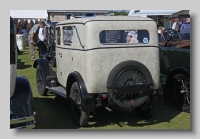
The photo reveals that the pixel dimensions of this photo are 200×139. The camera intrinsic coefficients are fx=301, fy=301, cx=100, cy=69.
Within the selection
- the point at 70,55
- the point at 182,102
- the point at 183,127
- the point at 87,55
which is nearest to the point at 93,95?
the point at 87,55

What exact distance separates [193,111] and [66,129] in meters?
2.29

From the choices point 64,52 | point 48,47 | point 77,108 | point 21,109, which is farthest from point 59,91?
point 48,47

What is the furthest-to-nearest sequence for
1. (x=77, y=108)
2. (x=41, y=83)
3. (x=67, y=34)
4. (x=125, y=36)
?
(x=41, y=83) → (x=67, y=34) → (x=77, y=108) → (x=125, y=36)

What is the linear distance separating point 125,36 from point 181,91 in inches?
70.6

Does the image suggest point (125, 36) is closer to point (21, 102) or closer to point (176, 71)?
point (176, 71)

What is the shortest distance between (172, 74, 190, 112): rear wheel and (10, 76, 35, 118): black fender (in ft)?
9.80

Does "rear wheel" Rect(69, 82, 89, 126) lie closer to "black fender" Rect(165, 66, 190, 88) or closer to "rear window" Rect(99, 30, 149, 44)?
"rear window" Rect(99, 30, 149, 44)

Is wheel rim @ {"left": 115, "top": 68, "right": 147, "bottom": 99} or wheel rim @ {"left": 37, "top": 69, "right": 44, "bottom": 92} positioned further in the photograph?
wheel rim @ {"left": 37, "top": 69, "right": 44, "bottom": 92}

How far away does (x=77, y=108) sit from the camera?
16.7 ft

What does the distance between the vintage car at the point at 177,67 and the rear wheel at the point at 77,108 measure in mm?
2138

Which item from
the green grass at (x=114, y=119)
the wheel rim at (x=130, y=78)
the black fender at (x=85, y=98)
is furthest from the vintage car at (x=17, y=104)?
the wheel rim at (x=130, y=78)

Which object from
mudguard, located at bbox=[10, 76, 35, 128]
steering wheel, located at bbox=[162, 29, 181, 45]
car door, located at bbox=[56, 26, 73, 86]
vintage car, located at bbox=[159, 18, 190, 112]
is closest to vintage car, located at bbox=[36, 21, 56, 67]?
car door, located at bbox=[56, 26, 73, 86]

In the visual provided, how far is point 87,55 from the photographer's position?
459 cm

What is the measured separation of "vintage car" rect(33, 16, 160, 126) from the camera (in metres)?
4.57
